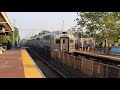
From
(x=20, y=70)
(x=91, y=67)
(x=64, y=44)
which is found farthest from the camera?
(x=64, y=44)

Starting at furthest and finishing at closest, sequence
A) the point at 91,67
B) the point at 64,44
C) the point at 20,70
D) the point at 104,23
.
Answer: the point at 104,23, the point at 64,44, the point at 20,70, the point at 91,67

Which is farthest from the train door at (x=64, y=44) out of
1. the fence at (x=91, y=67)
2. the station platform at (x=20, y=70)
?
the station platform at (x=20, y=70)

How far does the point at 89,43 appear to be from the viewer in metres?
55.1

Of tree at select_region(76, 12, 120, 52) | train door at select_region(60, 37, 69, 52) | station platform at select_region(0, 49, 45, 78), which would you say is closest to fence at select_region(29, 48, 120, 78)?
station platform at select_region(0, 49, 45, 78)

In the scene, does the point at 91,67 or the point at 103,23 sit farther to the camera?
the point at 103,23

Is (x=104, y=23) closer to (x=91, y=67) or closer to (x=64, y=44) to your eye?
(x=64, y=44)

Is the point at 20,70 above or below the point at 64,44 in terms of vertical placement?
below

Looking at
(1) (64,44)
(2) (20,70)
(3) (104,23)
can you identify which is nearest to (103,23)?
(3) (104,23)

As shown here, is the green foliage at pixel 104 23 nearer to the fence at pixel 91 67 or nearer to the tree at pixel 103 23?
the tree at pixel 103 23

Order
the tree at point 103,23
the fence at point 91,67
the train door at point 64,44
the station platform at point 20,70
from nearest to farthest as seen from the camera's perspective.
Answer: the fence at point 91,67 < the station platform at point 20,70 < the train door at point 64,44 < the tree at point 103,23

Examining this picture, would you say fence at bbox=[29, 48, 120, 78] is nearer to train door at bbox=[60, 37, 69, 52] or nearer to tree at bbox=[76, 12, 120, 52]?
train door at bbox=[60, 37, 69, 52]
